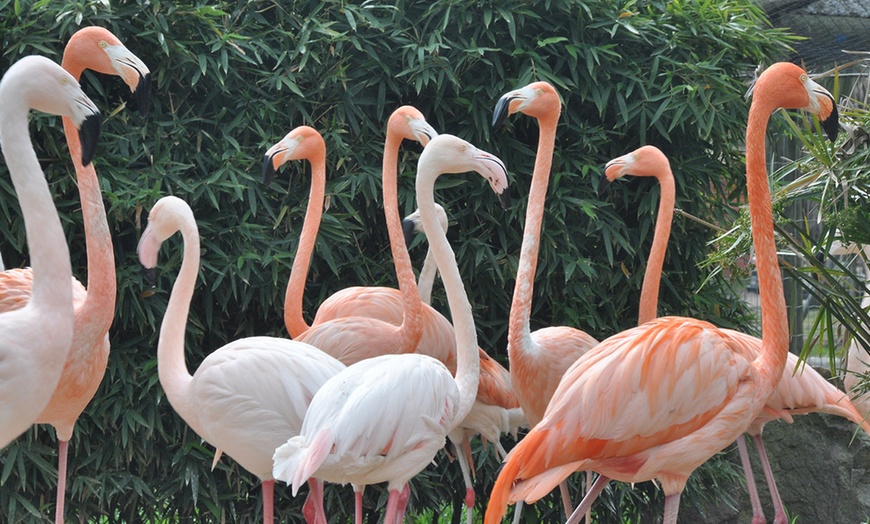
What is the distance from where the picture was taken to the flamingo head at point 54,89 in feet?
9.00

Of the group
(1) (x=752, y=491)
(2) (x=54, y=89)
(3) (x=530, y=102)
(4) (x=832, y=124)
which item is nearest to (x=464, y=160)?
(3) (x=530, y=102)

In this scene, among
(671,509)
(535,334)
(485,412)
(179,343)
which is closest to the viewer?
(671,509)

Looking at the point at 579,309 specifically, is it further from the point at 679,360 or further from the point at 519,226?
the point at 679,360

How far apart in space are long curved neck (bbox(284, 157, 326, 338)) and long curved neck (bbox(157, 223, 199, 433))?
71cm

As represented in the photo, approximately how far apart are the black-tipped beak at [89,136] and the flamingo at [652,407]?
60.9 inches

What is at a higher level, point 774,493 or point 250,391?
A: point 250,391

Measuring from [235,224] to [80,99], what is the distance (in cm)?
198

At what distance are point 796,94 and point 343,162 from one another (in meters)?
2.27

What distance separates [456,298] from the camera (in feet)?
12.5

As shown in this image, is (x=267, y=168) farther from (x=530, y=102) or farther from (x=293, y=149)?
(x=530, y=102)

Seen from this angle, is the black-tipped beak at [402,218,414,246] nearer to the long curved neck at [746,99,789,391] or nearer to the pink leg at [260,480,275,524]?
the pink leg at [260,480,275,524]

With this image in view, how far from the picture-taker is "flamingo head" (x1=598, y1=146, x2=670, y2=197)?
4449 mm

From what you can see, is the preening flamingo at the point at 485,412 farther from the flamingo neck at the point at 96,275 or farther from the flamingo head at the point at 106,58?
the flamingo neck at the point at 96,275

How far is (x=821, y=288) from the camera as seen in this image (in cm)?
318
